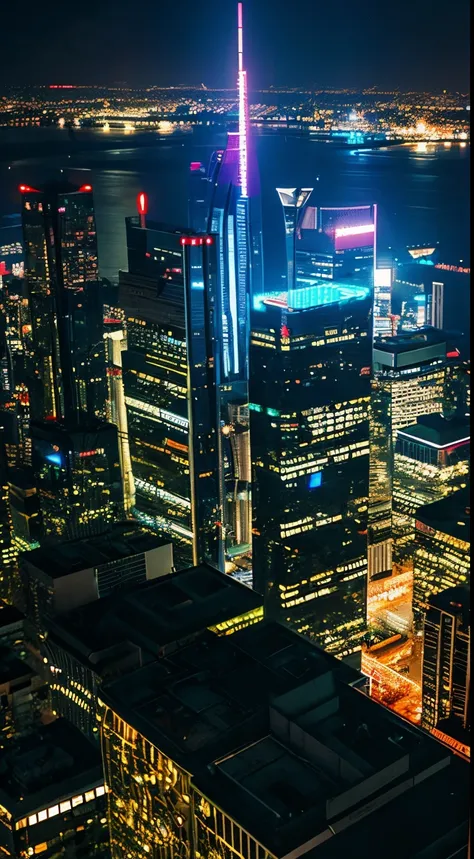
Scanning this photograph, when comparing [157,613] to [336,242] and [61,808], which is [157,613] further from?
[336,242]

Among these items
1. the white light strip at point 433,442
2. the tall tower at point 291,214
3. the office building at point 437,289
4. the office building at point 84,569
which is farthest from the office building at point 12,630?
the office building at point 437,289

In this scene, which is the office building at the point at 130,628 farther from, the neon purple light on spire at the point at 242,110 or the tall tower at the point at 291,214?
the neon purple light on spire at the point at 242,110

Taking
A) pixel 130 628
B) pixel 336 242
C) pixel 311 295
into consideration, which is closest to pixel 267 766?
pixel 130 628

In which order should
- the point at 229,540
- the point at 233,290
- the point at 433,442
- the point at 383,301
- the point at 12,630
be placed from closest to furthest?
the point at 12,630
the point at 433,442
the point at 233,290
the point at 229,540
the point at 383,301

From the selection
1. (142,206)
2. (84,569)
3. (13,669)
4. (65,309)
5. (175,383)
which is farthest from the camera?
(65,309)

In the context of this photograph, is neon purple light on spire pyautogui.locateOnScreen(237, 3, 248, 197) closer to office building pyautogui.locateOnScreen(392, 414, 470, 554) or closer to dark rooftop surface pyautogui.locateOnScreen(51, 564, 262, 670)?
office building pyautogui.locateOnScreen(392, 414, 470, 554)

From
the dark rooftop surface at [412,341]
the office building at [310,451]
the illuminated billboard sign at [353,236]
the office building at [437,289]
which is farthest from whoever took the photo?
the dark rooftop surface at [412,341]
